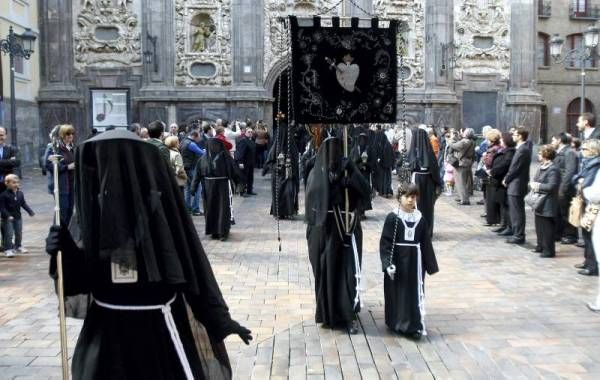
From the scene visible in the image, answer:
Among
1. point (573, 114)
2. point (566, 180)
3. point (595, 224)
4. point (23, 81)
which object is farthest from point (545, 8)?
point (595, 224)

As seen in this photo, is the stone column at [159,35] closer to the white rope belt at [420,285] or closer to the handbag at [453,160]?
the handbag at [453,160]

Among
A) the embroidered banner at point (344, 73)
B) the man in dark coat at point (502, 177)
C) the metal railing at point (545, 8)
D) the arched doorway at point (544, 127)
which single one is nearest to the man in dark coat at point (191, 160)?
the man in dark coat at point (502, 177)

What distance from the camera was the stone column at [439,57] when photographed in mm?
29766

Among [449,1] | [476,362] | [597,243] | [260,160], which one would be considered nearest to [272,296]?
[476,362]

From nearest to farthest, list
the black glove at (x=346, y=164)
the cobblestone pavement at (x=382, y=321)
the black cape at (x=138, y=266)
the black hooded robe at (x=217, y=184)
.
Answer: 1. the black cape at (x=138, y=266)
2. the cobblestone pavement at (x=382, y=321)
3. the black glove at (x=346, y=164)
4. the black hooded robe at (x=217, y=184)

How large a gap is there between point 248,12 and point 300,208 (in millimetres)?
13540

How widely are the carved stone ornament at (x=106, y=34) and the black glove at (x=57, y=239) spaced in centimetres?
2598

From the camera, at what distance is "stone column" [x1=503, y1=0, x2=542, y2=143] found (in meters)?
30.3

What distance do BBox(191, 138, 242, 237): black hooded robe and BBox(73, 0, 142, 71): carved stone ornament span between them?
666 inches

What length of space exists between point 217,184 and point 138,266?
9266mm

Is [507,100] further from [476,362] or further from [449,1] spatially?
[476,362]

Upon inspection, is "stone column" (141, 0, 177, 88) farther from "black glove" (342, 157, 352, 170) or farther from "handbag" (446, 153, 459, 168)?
Result: "black glove" (342, 157, 352, 170)

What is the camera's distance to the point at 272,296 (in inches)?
327

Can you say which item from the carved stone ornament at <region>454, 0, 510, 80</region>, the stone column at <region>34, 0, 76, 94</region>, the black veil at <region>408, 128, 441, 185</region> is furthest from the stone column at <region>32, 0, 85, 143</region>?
the black veil at <region>408, 128, 441, 185</region>
